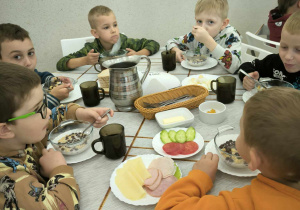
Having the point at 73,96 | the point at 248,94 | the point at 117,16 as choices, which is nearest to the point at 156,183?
the point at 248,94

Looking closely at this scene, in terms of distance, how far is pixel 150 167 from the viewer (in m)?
0.83

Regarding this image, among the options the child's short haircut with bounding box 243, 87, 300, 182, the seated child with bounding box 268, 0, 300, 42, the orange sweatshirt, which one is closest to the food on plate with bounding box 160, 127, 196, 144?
the orange sweatshirt

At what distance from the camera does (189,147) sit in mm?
911

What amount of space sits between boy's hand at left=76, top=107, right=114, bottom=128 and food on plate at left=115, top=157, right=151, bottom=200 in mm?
293

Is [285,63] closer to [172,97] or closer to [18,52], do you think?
[172,97]

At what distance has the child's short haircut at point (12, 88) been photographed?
77 cm

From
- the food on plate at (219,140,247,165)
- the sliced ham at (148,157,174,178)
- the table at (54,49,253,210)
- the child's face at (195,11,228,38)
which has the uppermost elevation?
the child's face at (195,11,228,38)

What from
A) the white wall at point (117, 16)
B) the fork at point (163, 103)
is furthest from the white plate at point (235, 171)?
the white wall at point (117, 16)

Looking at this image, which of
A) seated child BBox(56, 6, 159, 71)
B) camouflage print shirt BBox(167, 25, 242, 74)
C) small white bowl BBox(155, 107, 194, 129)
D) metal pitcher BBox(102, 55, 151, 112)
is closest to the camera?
small white bowl BBox(155, 107, 194, 129)

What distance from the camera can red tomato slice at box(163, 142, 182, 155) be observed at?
901mm

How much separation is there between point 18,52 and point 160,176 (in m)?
1.18

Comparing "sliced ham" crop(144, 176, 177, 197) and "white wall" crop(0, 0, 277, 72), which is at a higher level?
"white wall" crop(0, 0, 277, 72)

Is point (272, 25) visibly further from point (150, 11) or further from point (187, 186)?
point (187, 186)

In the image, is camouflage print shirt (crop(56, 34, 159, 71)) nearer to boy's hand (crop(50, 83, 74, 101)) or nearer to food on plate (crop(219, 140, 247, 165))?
boy's hand (crop(50, 83, 74, 101))
